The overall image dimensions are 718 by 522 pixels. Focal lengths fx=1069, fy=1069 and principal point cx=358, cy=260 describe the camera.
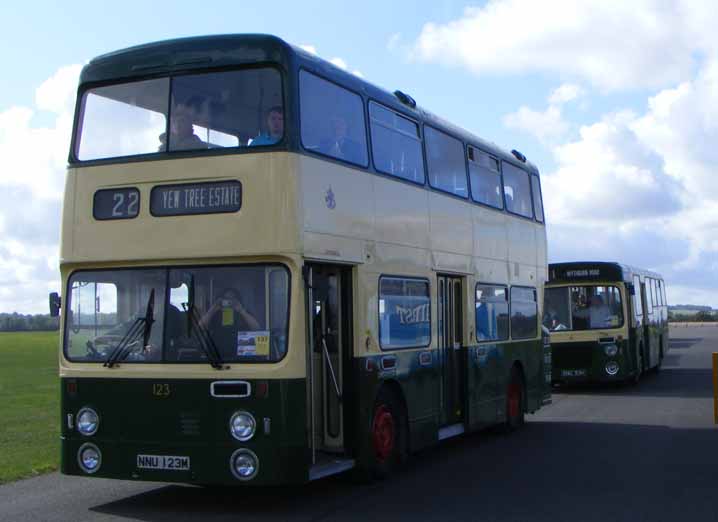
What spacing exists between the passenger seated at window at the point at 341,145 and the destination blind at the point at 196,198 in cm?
110

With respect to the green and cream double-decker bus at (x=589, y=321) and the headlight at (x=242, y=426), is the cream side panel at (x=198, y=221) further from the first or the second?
the green and cream double-decker bus at (x=589, y=321)

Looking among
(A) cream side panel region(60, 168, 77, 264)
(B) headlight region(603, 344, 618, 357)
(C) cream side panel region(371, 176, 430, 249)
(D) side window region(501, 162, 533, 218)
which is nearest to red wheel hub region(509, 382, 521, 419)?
(D) side window region(501, 162, 533, 218)

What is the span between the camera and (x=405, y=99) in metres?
13.1

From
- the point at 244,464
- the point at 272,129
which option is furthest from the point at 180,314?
the point at 272,129

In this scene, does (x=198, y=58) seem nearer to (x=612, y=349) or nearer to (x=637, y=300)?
(x=612, y=349)

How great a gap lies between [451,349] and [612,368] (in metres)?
11.5

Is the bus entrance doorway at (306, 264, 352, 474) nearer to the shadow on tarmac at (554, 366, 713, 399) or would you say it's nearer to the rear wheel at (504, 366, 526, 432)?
the rear wheel at (504, 366, 526, 432)

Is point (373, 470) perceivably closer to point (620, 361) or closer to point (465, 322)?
point (465, 322)

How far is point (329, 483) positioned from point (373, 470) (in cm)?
65

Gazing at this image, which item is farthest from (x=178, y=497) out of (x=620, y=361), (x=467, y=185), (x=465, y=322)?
(x=620, y=361)

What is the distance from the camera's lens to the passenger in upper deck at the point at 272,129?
9.83 metres

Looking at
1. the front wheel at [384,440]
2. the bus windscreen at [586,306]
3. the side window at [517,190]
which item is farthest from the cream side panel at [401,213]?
the bus windscreen at [586,306]

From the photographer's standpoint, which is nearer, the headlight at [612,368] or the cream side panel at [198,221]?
the cream side panel at [198,221]

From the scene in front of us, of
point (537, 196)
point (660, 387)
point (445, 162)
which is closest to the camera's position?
point (445, 162)
